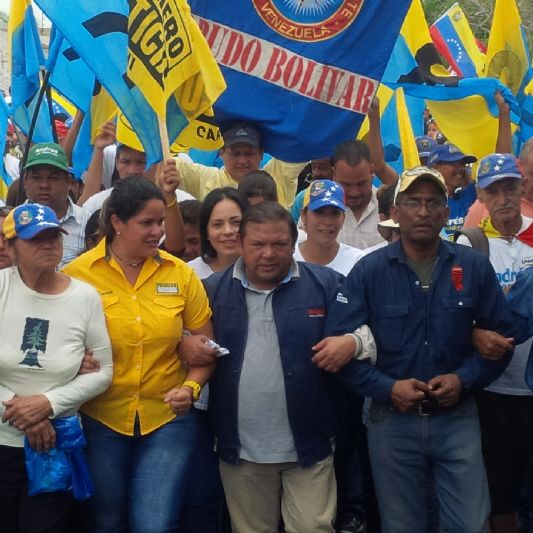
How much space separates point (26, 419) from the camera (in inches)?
170

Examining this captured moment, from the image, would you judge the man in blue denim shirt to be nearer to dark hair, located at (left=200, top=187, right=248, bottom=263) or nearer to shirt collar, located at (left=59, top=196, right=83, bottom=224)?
dark hair, located at (left=200, top=187, right=248, bottom=263)

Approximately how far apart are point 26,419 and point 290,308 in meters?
1.30

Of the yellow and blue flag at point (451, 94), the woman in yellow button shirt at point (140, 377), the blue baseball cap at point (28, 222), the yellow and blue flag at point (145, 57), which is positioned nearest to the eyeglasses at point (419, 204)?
the woman in yellow button shirt at point (140, 377)

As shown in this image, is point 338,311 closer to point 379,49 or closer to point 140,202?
point 140,202

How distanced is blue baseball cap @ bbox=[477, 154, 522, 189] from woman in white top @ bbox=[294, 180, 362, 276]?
78 centimetres

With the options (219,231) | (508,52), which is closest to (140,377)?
(219,231)

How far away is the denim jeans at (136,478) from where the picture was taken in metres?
4.53

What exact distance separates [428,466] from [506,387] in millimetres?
689

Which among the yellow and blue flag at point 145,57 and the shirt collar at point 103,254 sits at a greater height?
the yellow and blue flag at point 145,57

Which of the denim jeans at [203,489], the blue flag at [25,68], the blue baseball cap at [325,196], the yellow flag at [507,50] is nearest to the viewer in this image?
the denim jeans at [203,489]

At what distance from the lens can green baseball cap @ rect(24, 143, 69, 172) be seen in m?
5.94

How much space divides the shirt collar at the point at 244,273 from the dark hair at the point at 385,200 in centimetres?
144

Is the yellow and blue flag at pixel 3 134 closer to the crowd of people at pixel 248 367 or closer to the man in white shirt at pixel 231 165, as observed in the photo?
the man in white shirt at pixel 231 165

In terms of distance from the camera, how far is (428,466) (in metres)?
4.62
